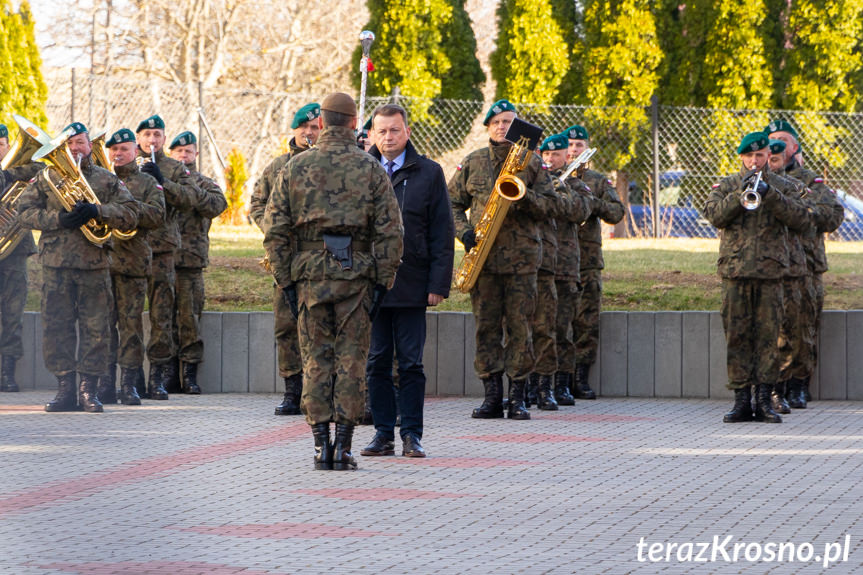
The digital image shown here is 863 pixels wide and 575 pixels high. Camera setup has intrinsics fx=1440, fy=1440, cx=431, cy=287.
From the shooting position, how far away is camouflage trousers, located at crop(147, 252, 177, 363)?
12.9m

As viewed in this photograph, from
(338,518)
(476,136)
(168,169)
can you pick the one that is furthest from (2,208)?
(476,136)

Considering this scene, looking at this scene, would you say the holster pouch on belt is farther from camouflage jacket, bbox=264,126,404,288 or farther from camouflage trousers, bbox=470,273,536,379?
camouflage trousers, bbox=470,273,536,379

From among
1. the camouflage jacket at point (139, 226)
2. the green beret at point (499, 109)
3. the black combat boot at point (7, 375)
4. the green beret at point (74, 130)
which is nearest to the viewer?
the green beret at point (499, 109)

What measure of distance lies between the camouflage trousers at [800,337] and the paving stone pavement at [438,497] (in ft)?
3.22

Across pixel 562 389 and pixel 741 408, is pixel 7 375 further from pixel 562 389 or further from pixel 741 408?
pixel 741 408

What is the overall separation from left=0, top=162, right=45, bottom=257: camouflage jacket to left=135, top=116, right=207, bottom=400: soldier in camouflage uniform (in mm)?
1386

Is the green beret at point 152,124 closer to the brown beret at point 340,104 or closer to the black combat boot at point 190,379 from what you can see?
the black combat boot at point 190,379

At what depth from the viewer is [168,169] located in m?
12.9

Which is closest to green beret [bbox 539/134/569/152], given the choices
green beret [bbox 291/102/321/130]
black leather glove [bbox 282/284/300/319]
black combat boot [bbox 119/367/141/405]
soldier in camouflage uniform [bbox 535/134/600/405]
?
soldier in camouflage uniform [bbox 535/134/600/405]

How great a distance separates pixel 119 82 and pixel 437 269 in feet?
35.8

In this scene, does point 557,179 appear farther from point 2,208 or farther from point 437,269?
point 2,208

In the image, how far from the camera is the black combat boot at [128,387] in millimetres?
12430

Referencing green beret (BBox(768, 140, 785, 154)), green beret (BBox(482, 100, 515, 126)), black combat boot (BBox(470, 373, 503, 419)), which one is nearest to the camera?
green beret (BBox(482, 100, 515, 126))

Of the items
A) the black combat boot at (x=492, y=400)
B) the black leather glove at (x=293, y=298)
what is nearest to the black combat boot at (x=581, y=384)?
the black combat boot at (x=492, y=400)
